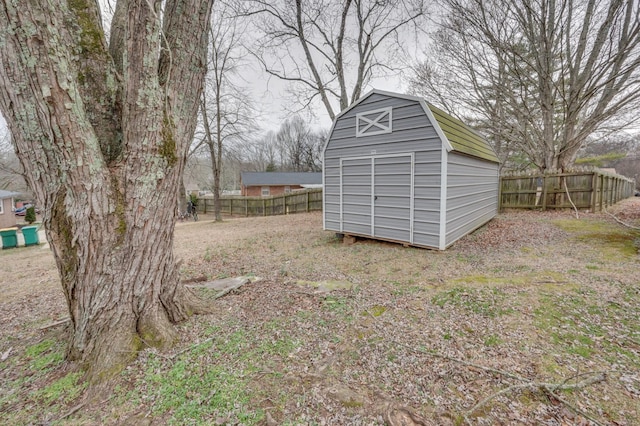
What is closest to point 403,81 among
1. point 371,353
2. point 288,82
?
point 288,82

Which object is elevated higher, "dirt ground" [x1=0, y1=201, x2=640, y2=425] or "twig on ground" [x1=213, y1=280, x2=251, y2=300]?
"twig on ground" [x1=213, y1=280, x2=251, y2=300]

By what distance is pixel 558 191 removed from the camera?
32.1 ft

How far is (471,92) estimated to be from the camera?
38.1ft

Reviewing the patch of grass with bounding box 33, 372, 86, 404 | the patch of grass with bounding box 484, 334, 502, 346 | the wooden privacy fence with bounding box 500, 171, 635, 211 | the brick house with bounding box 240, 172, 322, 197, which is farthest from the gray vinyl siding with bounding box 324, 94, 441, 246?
the brick house with bounding box 240, 172, 322, 197

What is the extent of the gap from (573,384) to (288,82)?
12836 millimetres

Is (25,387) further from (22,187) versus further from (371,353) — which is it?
(22,187)

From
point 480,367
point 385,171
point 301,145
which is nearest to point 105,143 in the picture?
point 480,367

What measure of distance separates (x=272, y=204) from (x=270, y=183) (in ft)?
30.4

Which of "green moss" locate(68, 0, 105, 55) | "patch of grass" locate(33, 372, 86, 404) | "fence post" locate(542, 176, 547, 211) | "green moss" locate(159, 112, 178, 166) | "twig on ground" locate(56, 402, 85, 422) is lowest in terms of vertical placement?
"twig on ground" locate(56, 402, 85, 422)

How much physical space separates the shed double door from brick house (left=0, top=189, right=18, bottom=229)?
19.2m

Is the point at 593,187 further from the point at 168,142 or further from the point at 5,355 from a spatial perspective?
the point at 5,355

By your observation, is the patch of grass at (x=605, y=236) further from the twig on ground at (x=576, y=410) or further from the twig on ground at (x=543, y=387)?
the twig on ground at (x=576, y=410)

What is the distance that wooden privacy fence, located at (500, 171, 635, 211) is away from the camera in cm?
936

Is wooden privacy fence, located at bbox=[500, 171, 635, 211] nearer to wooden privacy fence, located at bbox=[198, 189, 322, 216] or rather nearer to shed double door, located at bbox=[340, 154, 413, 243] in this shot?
shed double door, located at bbox=[340, 154, 413, 243]
